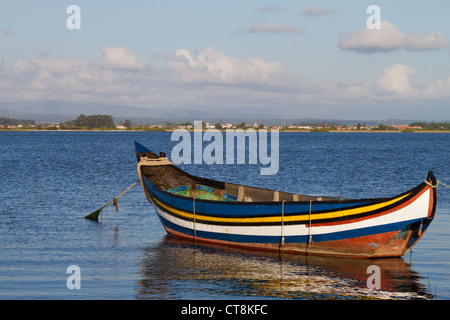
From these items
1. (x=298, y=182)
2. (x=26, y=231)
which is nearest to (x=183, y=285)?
(x=26, y=231)

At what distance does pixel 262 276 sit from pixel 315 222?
260cm

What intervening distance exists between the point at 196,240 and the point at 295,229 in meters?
4.34

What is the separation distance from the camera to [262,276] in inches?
655

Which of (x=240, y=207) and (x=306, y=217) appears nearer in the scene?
(x=306, y=217)

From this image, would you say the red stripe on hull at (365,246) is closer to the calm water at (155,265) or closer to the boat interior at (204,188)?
the calm water at (155,265)

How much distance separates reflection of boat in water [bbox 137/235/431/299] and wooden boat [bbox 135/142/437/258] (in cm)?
44

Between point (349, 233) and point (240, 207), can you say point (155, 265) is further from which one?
point (349, 233)

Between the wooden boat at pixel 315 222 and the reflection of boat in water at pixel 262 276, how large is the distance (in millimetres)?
438
